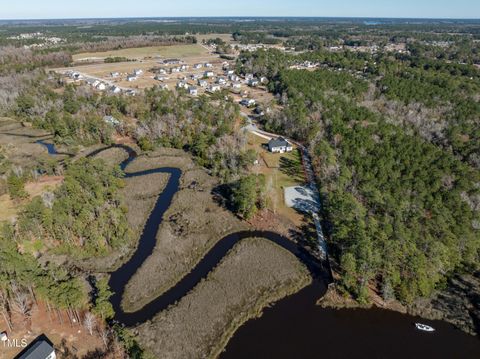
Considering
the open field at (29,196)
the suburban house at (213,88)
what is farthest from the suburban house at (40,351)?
the suburban house at (213,88)

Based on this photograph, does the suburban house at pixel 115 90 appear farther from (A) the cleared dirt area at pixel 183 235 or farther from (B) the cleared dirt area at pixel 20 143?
(A) the cleared dirt area at pixel 183 235

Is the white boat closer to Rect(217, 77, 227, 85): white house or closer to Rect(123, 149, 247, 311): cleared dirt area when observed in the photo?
Rect(123, 149, 247, 311): cleared dirt area

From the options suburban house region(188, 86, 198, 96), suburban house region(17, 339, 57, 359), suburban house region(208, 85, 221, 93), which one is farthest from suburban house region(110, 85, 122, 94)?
suburban house region(17, 339, 57, 359)

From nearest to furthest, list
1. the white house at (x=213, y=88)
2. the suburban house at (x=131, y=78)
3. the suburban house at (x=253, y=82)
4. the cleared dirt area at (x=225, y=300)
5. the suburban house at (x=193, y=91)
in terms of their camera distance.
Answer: the cleared dirt area at (x=225, y=300)
the suburban house at (x=193, y=91)
the white house at (x=213, y=88)
the suburban house at (x=253, y=82)
the suburban house at (x=131, y=78)

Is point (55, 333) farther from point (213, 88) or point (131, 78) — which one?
point (131, 78)

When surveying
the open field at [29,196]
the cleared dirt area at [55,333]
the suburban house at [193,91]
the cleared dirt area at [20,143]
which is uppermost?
the suburban house at [193,91]
